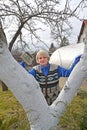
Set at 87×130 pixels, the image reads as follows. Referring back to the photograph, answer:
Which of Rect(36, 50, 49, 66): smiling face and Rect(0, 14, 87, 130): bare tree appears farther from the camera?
Rect(36, 50, 49, 66): smiling face

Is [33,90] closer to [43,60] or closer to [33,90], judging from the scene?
[33,90]

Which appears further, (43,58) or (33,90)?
(43,58)

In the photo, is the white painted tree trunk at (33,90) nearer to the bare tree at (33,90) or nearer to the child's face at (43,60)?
the bare tree at (33,90)

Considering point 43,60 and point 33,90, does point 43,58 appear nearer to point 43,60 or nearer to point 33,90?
point 43,60

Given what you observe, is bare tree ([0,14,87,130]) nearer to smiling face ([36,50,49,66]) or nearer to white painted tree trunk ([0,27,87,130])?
white painted tree trunk ([0,27,87,130])

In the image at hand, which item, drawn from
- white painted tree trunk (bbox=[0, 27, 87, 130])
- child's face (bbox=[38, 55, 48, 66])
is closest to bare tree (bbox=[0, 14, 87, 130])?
white painted tree trunk (bbox=[0, 27, 87, 130])

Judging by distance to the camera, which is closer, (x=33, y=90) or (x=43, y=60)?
(x=33, y=90)

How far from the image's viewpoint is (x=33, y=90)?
2.50m

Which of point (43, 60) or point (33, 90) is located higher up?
point (33, 90)

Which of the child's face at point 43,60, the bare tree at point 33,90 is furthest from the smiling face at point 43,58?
the bare tree at point 33,90

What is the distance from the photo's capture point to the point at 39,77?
400 cm

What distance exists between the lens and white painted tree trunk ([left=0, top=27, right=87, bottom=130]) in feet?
7.86

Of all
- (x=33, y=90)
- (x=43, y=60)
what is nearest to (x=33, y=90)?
(x=33, y=90)

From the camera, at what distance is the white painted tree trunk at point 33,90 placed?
2396mm
